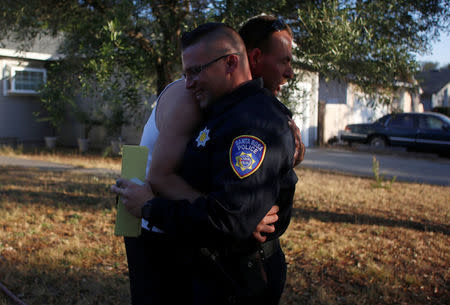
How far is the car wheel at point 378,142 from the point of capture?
16.1 metres

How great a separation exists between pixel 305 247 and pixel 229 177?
12.2 ft

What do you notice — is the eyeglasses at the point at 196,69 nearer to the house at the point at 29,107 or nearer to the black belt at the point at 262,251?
the black belt at the point at 262,251

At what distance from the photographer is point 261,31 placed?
6.02 ft

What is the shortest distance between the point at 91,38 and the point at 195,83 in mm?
3707

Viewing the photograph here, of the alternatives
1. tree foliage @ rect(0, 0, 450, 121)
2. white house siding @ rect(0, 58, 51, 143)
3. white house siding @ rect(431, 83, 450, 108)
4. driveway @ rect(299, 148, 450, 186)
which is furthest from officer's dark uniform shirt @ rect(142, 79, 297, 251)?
white house siding @ rect(431, 83, 450, 108)


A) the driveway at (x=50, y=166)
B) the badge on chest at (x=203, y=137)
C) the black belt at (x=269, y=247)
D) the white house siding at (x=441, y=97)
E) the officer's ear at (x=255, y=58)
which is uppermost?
the white house siding at (x=441, y=97)

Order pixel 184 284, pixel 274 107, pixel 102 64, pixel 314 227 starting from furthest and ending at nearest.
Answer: pixel 314 227, pixel 102 64, pixel 184 284, pixel 274 107

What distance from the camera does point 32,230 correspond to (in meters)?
5.12

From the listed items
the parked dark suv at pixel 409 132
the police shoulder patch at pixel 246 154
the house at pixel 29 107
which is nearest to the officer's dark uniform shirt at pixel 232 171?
the police shoulder patch at pixel 246 154

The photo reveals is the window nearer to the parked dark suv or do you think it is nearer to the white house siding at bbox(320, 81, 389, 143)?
the white house siding at bbox(320, 81, 389, 143)

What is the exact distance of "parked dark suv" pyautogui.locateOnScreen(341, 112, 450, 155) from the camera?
14633 millimetres

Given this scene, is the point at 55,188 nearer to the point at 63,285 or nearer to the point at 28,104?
the point at 63,285

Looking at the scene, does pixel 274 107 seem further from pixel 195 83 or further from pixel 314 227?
pixel 314 227

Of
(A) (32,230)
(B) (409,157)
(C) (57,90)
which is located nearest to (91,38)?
(C) (57,90)
